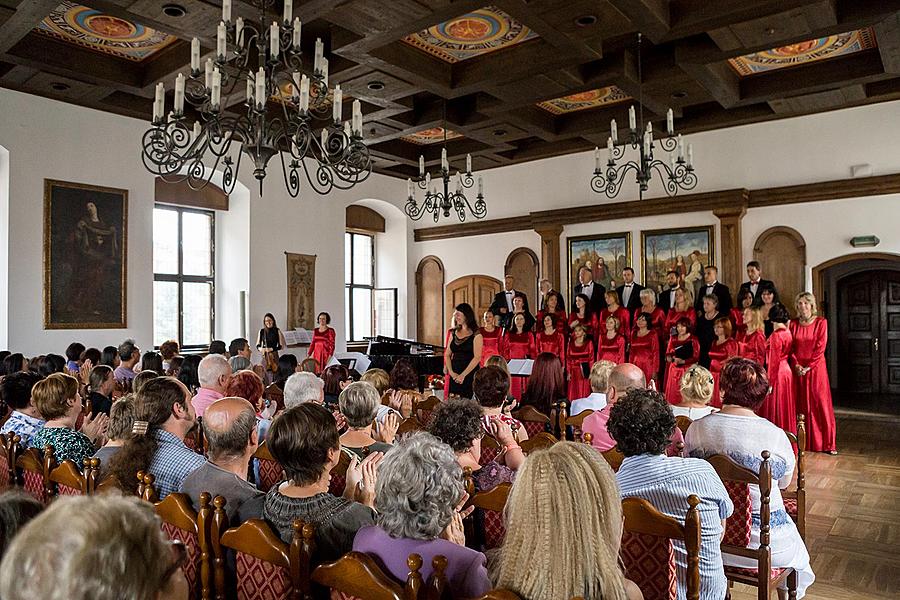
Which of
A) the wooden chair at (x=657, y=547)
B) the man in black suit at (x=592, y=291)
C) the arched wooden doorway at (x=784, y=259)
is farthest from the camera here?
the man in black suit at (x=592, y=291)

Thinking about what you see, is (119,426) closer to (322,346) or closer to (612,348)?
(612,348)

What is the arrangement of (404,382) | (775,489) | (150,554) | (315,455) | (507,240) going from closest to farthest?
(150,554) → (315,455) → (775,489) → (404,382) → (507,240)

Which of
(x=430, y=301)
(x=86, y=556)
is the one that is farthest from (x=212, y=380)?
(x=430, y=301)

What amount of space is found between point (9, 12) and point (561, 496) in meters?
7.54

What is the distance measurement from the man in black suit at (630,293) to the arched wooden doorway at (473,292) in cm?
315

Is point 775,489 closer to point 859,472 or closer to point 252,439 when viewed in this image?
point 252,439

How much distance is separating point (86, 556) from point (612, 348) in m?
8.77

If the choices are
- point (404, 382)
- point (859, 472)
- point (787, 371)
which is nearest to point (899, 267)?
point (787, 371)

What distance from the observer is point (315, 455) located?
2203mm

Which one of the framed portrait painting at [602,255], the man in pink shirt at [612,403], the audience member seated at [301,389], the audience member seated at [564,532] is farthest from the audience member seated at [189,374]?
the framed portrait painting at [602,255]

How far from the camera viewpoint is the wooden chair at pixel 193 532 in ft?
6.65

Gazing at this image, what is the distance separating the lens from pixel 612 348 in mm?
9219

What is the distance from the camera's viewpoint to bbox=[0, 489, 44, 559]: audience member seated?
1.23 m

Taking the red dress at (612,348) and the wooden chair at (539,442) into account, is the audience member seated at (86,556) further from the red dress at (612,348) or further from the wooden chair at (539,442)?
the red dress at (612,348)
